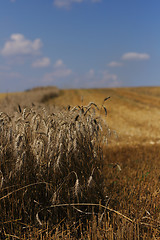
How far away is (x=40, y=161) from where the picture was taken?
313 cm

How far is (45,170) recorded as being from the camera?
312 cm

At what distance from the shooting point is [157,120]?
16.4 metres

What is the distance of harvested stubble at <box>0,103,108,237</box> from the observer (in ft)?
9.86

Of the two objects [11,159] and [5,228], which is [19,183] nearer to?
[11,159]

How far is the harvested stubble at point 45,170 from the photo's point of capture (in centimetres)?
301

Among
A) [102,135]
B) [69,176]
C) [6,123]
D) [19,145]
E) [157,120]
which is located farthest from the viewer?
[157,120]

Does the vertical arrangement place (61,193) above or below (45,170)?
below

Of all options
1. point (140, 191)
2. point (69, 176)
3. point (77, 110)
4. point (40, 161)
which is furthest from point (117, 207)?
point (77, 110)

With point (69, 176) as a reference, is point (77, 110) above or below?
above

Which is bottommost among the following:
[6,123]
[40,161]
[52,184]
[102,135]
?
[52,184]

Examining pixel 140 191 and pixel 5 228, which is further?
pixel 140 191

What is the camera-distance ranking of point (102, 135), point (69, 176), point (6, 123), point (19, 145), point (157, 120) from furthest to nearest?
point (157, 120) → point (102, 135) → point (6, 123) → point (69, 176) → point (19, 145)

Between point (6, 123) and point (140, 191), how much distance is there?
2.43 m

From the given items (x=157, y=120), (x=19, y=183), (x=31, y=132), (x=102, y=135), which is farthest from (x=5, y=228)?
(x=157, y=120)
